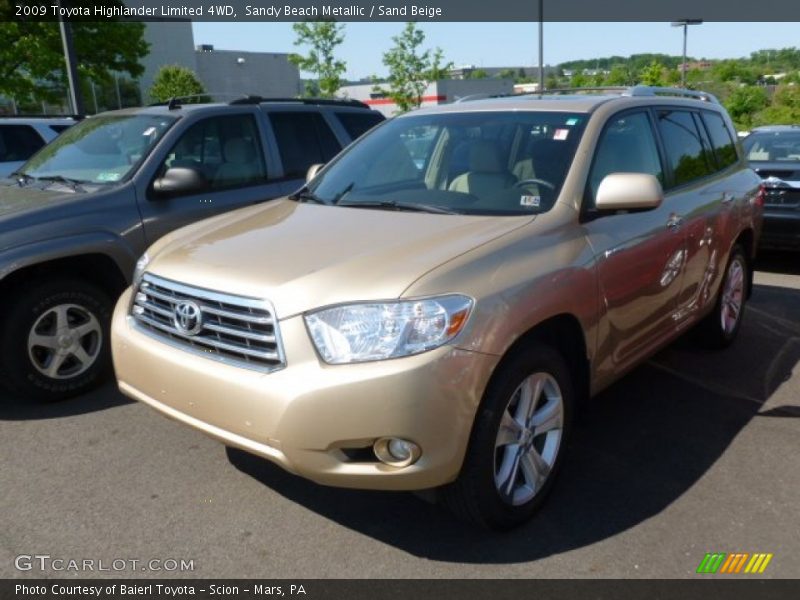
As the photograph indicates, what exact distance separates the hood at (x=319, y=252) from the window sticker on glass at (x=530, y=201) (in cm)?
16

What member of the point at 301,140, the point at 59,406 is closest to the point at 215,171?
the point at 301,140

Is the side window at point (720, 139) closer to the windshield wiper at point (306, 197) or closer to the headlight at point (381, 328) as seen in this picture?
the windshield wiper at point (306, 197)

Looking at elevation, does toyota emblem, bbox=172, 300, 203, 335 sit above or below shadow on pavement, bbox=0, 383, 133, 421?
above

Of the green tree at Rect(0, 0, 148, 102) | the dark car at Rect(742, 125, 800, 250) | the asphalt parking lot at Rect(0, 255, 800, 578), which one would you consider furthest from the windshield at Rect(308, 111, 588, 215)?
the green tree at Rect(0, 0, 148, 102)

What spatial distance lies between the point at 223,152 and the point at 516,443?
11.3 ft

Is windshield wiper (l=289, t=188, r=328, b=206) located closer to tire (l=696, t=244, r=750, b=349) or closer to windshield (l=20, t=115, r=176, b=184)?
windshield (l=20, t=115, r=176, b=184)

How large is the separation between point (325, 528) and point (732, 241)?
344 centimetres

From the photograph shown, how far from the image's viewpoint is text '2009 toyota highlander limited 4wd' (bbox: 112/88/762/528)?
2547 millimetres

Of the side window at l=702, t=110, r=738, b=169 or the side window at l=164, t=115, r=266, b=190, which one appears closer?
the side window at l=702, t=110, r=738, b=169

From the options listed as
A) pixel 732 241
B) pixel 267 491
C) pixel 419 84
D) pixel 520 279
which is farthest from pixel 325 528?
pixel 419 84

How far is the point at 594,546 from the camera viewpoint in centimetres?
291

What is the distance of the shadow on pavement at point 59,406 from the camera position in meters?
4.20

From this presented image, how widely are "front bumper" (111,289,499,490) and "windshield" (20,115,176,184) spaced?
276 centimetres

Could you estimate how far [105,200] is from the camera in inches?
178
